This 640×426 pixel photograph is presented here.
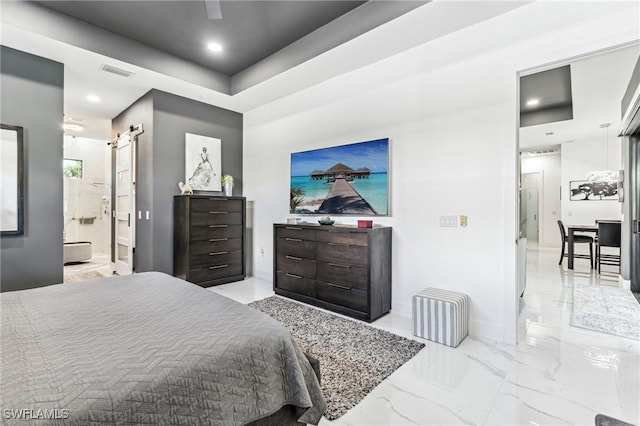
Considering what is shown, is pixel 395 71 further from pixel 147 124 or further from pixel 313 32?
pixel 147 124

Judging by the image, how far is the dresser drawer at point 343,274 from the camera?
10.3 ft

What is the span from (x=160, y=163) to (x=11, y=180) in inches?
61.1

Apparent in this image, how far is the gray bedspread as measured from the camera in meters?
0.90

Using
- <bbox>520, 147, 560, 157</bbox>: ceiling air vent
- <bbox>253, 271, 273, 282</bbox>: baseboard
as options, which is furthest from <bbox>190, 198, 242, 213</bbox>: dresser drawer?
<bbox>520, 147, 560, 157</bbox>: ceiling air vent

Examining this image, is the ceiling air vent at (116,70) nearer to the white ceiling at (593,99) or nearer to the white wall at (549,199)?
the white ceiling at (593,99)

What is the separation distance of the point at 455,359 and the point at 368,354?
682 mm

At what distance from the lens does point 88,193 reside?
7.73 meters

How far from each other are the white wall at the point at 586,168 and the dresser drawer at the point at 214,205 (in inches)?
314

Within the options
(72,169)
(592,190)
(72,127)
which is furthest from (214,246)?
(592,190)

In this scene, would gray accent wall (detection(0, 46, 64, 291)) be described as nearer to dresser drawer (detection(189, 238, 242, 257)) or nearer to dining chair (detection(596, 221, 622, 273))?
dresser drawer (detection(189, 238, 242, 257))

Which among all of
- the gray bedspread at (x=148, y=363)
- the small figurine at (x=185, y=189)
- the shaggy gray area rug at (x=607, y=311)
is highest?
the small figurine at (x=185, y=189)

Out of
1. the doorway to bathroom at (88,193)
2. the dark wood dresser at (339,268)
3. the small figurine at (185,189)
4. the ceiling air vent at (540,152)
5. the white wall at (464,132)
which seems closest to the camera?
the white wall at (464,132)

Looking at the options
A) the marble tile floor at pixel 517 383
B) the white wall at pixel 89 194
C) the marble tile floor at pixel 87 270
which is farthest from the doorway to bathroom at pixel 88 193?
the marble tile floor at pixel 517 383

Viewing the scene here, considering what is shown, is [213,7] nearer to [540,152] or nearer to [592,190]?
[592,190]
